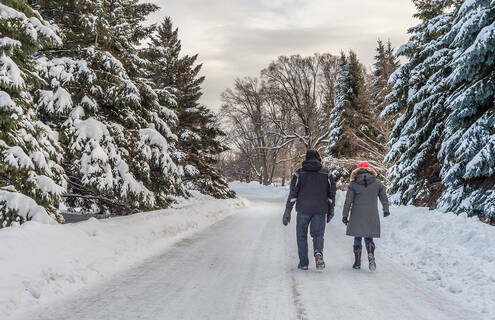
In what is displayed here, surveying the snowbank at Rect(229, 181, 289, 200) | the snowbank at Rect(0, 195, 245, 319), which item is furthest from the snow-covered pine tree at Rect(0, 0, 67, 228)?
the snowbank at Rect(229, 181, 289, 200)

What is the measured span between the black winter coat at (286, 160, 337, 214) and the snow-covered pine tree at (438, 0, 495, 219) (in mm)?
3371

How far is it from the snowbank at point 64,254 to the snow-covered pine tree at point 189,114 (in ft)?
36.5

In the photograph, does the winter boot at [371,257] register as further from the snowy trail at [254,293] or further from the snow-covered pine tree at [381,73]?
the snow-covered pine tree at [381,73]

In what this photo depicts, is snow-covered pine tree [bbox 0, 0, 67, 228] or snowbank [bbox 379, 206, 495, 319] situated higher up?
snow-covered pine tree [bbox 0, 0, 67, 228]

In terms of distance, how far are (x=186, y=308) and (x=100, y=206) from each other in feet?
27.0

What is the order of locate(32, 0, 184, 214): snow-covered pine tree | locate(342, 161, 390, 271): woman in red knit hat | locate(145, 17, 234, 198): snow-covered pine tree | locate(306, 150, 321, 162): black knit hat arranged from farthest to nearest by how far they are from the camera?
locate(145, 17, 234, 198): snow-covered pine tree
locate(32, 0, 184, 214): snow-covered pine tree
locate(306, 150, 321, 162): black knit hat
locate(342, 161, 390, 271): woman in red knit hat

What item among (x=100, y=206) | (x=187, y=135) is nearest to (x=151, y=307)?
(x=100, y=206)

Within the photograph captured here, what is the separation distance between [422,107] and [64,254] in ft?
35.5

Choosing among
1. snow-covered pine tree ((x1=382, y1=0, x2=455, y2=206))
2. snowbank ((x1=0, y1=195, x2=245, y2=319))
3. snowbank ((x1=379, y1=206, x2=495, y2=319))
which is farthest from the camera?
snow-covered pine tree ((x1=382, y1=0, x2=455, y2=206))

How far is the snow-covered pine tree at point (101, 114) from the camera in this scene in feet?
29.0

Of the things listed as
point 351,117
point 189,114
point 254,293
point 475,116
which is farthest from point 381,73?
point 254,293

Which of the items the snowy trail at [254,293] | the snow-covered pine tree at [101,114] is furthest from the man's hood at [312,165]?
the snow-covered pine tree at [101,114]

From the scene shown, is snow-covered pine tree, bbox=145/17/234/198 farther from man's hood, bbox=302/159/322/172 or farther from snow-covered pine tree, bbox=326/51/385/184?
man's hood, bbox=302/159/322/172

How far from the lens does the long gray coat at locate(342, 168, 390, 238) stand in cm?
619
